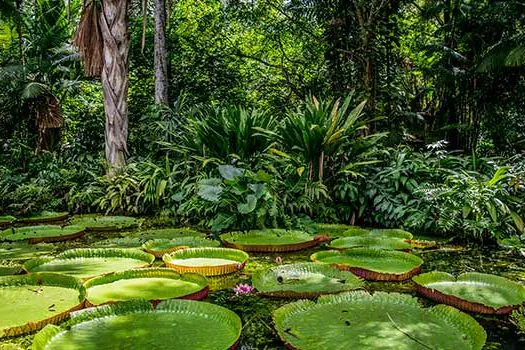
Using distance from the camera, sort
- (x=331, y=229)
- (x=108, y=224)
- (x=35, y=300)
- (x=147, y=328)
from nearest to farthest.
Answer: (x=147, y=328)
(x=35, y=300)
(x=331, y=229)
(x=108, y=224)

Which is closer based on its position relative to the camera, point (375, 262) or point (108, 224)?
point (375, 262)

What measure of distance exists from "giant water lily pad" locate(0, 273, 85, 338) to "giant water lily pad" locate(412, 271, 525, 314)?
167 cm

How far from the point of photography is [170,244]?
304 centimetres

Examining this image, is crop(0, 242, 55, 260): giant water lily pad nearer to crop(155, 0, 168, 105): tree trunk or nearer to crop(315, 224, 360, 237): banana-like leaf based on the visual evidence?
crop(315, 224, 360, 237): banana-like leaf

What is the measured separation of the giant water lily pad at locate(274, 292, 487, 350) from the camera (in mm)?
1443

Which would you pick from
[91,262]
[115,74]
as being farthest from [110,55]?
[91,262]

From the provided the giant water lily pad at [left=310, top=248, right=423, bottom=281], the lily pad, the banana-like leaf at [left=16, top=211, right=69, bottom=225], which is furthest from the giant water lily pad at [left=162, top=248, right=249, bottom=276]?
the lily pad

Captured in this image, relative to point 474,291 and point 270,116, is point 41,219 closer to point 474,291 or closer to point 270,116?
point 270,116

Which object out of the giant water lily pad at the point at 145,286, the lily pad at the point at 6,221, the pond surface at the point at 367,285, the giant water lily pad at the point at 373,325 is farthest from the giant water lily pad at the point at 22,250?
the giant water lily pad at the point at 373,325

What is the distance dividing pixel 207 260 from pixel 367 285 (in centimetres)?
101

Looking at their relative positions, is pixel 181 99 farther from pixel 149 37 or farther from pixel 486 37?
pixel 486 37

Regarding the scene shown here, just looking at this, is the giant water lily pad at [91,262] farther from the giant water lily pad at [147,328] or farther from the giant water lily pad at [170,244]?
the giant water lily pad at [147,328]

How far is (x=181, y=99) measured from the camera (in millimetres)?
6555

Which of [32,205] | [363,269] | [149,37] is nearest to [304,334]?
[363,269]
